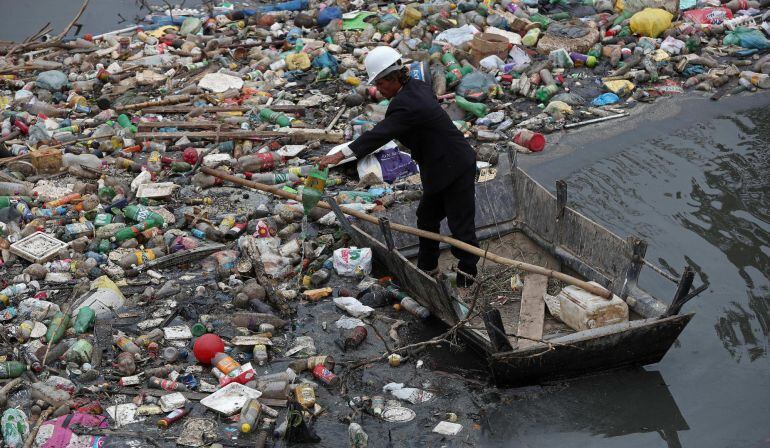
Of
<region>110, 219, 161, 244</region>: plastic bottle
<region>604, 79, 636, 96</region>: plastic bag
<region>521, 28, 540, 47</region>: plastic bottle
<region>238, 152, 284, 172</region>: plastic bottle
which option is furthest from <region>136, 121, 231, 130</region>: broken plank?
<region>604, 79, 636, 96</region>: plastic bag

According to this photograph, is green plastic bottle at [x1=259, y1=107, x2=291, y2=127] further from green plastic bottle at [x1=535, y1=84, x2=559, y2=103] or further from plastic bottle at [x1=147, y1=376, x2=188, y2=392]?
plastic bottle at [x1=147, y1=376, x2=188, y2=392]

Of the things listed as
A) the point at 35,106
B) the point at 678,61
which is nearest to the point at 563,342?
the point at 678,61

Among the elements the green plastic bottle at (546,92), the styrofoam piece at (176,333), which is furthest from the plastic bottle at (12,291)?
the green plastic bottle at (546,92)

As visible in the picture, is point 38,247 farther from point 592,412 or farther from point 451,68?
point 451,68

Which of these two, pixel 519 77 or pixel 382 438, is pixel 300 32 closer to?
pixel 519 77

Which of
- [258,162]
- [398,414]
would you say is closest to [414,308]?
[398,414]

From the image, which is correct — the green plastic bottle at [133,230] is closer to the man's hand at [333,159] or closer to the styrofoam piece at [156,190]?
the styrofoam piece at [156,190]

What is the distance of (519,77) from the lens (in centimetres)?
1123

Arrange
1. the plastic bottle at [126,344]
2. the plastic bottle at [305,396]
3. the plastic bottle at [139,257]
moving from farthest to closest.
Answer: the plastic bottle at [139,257]
the plastic bottle at [126,344]
the plastic bottle at [305,396]

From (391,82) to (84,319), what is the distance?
2993 mm

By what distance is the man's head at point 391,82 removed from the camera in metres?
6.19

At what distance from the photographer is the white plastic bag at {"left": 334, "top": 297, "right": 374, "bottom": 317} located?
22.5ft

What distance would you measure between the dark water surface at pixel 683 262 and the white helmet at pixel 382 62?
2.46 meters

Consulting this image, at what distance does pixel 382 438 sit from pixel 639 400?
1850 mm
